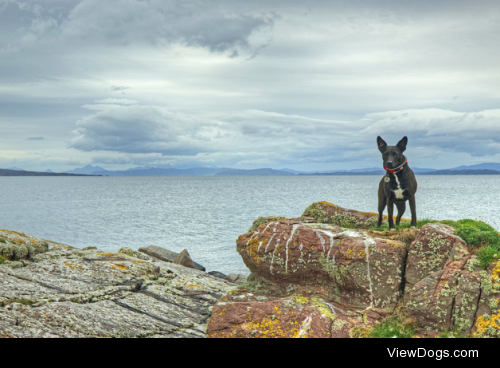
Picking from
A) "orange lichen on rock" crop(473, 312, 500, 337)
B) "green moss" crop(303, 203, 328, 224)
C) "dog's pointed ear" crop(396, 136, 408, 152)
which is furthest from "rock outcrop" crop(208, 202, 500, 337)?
"dog's pointed ear" crop(396, 136, 408, 152)

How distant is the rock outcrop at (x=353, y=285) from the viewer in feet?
26.4

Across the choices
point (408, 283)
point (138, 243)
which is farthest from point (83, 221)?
point (408, 283)

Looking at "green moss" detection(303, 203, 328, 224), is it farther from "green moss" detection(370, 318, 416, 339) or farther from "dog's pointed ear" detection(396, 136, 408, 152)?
"green moss" detection(370, 318, 416, 339)

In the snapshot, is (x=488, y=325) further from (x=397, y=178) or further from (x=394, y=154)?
(x=394, y=154)

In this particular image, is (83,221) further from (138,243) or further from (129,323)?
(129,323)

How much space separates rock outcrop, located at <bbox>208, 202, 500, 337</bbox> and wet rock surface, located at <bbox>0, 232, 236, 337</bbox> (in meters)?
1.81

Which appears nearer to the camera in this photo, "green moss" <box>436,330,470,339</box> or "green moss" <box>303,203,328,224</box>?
"green moss" <box>436,330,470,339</box>

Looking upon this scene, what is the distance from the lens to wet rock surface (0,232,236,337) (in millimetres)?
8602

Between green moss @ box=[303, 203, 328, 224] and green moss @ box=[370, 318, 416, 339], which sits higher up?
green moss @ box=[303, 203, 328, 224]

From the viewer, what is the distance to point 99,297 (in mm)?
10555

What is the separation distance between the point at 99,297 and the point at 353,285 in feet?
24.2

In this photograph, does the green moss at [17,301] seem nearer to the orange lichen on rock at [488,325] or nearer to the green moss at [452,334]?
the green moss at [452,334]

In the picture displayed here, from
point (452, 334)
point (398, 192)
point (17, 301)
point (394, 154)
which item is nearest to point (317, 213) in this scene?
point (398, 192)

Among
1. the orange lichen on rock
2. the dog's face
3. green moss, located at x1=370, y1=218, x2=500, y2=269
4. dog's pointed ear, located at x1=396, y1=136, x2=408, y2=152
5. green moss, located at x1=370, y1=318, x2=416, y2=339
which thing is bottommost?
green moss, located at x1=370, y1=318, x2=416, y2=339
